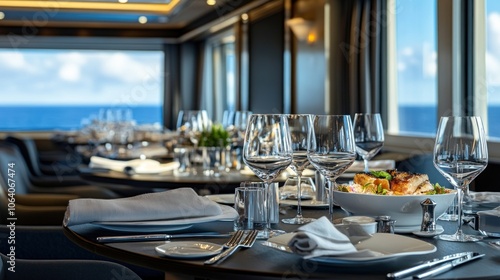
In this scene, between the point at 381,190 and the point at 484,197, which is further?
the point at 484,197

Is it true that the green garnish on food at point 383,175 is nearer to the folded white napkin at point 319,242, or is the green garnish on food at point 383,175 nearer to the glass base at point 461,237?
the glass base at point 461,237

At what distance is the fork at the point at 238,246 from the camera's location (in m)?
1.21

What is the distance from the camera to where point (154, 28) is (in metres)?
12.8

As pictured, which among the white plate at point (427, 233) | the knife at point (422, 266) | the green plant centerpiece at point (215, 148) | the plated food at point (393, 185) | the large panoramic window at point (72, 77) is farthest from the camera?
the large panoramic window at point (72, 77)

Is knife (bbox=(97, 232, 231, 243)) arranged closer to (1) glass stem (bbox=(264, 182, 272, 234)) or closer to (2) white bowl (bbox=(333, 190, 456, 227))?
(1) glass stem (bbox=(264, 182, 272, 234))

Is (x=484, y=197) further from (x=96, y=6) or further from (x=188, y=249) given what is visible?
(x=96, y=6)

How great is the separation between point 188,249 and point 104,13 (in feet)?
34.4

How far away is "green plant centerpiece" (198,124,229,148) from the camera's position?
133 inches

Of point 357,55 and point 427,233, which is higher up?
point 357,55

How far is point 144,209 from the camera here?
5.01 ft

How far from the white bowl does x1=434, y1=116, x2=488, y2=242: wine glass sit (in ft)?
0.26

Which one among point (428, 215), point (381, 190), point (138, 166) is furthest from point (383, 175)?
point (138, 166)

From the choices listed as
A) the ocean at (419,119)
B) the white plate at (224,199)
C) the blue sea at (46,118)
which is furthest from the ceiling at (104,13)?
the blue sea at (46,118)

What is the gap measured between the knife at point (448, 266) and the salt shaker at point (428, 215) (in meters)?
0.22
